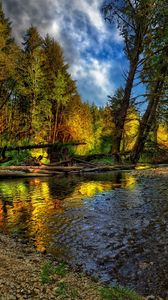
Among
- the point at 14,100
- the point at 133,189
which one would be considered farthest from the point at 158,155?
the point at 14,100

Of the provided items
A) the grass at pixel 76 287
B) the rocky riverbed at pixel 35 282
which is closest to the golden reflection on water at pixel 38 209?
the rocky riverbed at pixel 35 282

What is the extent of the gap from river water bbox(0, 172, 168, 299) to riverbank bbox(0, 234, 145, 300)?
789mm

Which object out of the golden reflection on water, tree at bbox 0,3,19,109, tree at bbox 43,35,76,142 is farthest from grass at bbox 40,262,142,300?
tree at bbox 43,35,76,142

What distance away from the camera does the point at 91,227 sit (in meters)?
9.62

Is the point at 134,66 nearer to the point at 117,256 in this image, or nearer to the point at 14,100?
the point at 117,256

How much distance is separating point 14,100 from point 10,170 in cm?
2123

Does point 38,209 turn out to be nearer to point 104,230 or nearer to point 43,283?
point 104,230

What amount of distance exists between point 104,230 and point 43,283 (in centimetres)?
459

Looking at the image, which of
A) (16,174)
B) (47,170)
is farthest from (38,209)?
(47,170)

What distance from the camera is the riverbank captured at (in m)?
4.39

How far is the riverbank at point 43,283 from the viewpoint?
4.39 meters

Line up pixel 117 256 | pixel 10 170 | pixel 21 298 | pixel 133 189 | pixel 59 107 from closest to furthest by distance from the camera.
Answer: pixel 21 298 < pixel 117 256 < pixel 133 189 < pixel 10 170 < pixel 59 107

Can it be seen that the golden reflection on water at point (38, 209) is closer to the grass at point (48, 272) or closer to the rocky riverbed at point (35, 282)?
the rocky riverbed at point (35, 282)

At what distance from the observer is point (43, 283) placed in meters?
4.83
